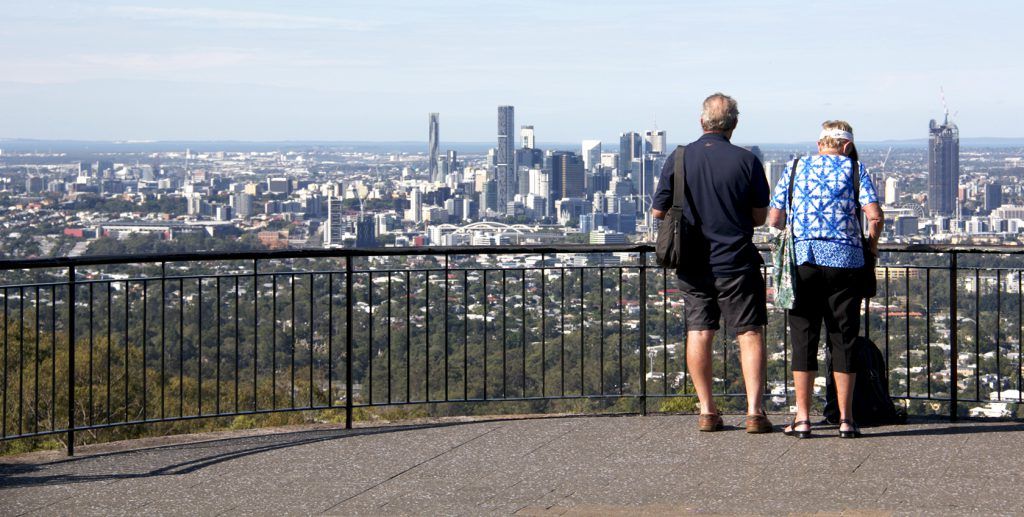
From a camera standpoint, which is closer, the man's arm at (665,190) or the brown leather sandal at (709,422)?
the man's arm at (665,190)

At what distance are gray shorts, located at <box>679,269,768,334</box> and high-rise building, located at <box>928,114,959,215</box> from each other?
4069cm

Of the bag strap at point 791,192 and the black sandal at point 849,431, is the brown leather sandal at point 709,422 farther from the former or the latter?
the bag strap at point 791,192

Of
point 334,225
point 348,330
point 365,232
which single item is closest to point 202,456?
point 348,330

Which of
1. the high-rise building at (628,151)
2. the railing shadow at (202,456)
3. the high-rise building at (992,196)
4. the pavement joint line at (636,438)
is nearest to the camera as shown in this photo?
the railing shadow at (202,456)

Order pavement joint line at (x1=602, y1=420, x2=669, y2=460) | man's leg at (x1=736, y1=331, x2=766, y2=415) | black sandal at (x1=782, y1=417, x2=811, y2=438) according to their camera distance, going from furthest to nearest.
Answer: man's leg at (x1=736, y1=331, x2=766, y2=415)
black sandal at (x1=782, y1=417, x2=811, y2=438)
pavement joint line at (x1=602, y1=420, x2=669, y2=460)

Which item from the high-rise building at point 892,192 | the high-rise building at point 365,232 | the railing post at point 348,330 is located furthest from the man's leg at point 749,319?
the high-rise building at point 365,232

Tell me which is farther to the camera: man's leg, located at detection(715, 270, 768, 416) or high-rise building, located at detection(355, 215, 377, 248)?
high-rise building, located at detection(355, 215, 377, 248)

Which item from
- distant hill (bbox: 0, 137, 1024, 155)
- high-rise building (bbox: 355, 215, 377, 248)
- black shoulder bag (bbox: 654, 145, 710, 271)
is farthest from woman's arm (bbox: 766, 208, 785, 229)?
distant hill (bbox: 0, 137, 1024, 155)

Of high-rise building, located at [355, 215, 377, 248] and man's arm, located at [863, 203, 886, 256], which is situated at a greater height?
man's arm, located at [863, 203, 886, 256]

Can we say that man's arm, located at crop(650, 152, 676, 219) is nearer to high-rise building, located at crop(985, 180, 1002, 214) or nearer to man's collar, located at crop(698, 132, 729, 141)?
man's collar, located at crop(698, 132, 729, 141)

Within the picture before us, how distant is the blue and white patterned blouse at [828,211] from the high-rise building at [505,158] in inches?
2514

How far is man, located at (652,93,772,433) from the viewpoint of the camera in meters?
7.96

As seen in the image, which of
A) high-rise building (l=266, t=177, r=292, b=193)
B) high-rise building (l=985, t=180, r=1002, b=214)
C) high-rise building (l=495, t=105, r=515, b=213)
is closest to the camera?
high-rise building (l=985, t=180, r=1002, b=214)

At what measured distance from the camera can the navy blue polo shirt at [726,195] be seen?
795 cm
